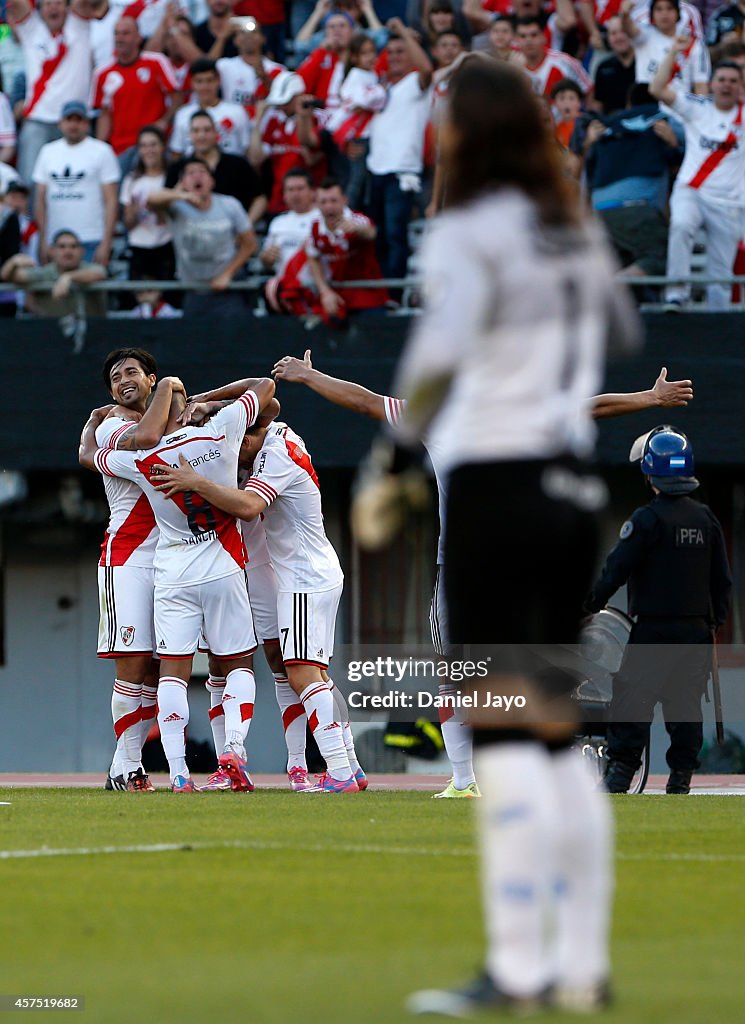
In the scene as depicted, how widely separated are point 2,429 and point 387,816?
9.04 meters

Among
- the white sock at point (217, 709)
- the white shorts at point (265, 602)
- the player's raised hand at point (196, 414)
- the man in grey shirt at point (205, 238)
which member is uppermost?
the man in grey shirt at point (205, 238)

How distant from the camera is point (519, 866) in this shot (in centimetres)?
382

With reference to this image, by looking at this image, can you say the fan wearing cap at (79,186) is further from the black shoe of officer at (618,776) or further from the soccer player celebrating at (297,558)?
the black shoe of officer at (618,776)

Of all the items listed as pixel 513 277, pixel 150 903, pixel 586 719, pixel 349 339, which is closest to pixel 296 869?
pixel 150 903

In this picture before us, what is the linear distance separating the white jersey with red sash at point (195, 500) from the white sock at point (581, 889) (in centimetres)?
713

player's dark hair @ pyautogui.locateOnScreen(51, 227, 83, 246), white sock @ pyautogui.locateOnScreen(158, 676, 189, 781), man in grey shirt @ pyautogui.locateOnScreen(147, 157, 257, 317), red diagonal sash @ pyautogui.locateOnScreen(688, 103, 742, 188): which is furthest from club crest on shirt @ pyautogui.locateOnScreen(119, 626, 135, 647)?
red diagonal sash @ pyautogui.locateOnScreen(688, 103, 742, 188)

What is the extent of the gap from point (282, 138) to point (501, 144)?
1267cm

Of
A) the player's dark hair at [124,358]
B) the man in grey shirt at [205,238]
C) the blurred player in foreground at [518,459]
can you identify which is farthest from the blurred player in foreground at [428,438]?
the man in grey shirt at [205,238]

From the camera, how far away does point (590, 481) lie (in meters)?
4.10

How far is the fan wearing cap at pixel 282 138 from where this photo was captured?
16234mm

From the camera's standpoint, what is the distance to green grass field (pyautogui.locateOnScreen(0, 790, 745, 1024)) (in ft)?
13.3

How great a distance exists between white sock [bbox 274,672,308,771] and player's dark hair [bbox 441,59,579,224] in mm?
7646

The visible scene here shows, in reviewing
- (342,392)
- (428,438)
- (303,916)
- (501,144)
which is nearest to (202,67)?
(342,392)

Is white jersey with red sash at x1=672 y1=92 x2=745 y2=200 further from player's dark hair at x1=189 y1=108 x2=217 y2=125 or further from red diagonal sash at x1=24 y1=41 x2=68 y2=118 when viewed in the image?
red diagonal sash at x1=24 y1=41 x2=68 y2=118
